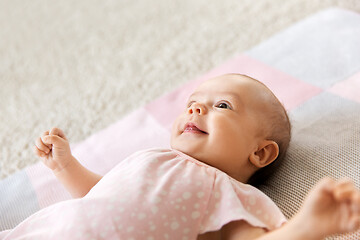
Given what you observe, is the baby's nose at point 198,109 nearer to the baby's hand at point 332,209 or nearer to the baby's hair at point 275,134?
the baby's hair at point 275,134

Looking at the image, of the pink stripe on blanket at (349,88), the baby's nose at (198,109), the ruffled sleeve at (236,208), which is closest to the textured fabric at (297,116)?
the pink stripe on blanket at (349,88)

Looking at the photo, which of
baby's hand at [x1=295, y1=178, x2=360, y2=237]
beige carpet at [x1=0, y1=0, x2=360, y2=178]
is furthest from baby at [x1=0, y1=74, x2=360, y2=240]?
beige carpet at [x1=0, y1=0, x2=360, y2=178]

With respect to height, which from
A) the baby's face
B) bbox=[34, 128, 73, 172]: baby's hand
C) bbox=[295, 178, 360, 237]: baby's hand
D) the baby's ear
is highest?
bbox=[34, 128, 73, 172]: baby's hand

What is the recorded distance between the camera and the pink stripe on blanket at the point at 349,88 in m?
1.00

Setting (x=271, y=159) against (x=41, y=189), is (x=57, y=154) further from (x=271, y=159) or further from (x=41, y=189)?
(x=271, y=159)

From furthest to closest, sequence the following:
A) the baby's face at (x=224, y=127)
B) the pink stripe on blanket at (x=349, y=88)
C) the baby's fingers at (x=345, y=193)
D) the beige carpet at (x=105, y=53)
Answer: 1. the beige carpet at (x=105, y=53)
2. the pink stripe on blanket at (x=349, y=88)
3. the baby's face at (x=224, y=127)
4. the baby's fingers at (x=345, y=193)

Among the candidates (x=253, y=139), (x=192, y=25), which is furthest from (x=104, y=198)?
(x=192, y=25)

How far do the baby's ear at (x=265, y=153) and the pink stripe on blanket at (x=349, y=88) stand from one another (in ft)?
1.03

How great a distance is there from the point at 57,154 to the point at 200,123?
1.02ft

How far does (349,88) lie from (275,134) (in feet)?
1.11

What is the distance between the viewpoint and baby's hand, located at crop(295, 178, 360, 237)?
0.50 metres

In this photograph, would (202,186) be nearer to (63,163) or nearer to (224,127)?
(224,127)

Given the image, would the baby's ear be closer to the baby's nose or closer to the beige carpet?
the baby's nose

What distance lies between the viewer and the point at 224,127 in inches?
30.2
